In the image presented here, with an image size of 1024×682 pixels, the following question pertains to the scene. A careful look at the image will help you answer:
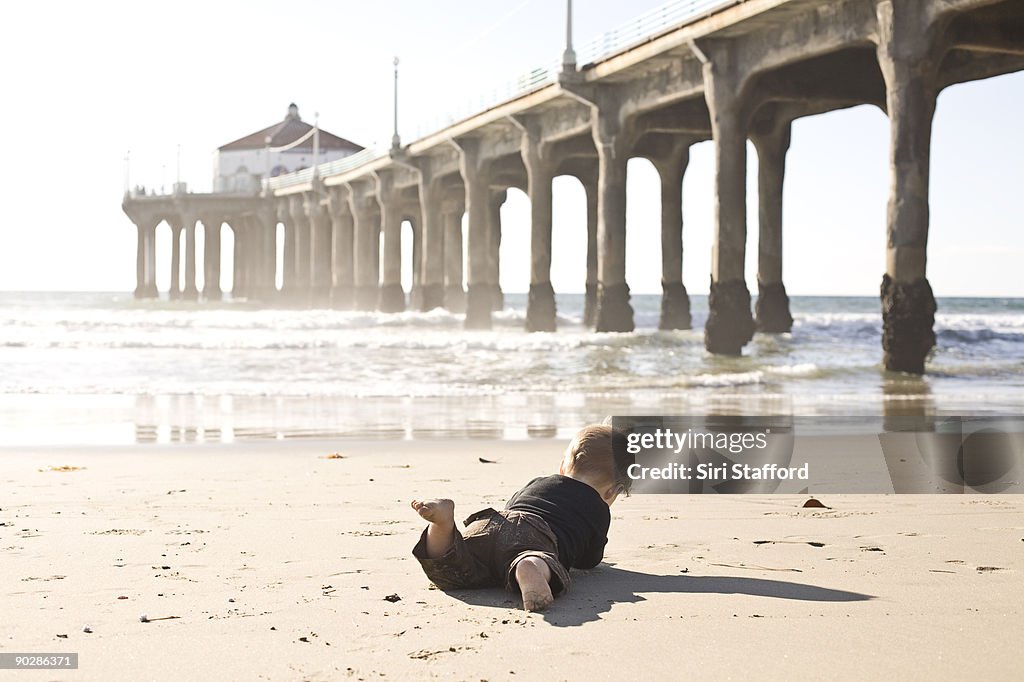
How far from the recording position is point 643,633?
337cm

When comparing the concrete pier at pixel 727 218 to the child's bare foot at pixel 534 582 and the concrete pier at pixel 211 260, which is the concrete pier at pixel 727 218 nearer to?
the child's bare foot at pixel 534 582

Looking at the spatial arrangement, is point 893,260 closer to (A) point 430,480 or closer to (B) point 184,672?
(A) point 430,480

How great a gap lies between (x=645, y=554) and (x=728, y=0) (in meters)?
18.9

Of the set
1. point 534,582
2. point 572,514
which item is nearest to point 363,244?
point 572,514

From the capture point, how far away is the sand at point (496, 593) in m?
3.10

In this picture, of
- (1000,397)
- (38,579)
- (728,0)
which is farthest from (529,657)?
(728,0)

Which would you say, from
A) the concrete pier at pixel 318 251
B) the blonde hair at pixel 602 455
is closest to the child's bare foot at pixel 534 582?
the blonde hair at pixel 602 455

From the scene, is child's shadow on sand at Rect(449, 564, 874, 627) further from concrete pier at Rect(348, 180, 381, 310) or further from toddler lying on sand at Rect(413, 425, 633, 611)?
concrete pier at Rect(348, 180, 381, 310)

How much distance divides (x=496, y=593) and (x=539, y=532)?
0.27 metres

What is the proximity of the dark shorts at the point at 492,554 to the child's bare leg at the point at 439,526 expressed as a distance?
20 millimetres

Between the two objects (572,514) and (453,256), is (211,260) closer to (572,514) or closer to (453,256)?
(453,256)

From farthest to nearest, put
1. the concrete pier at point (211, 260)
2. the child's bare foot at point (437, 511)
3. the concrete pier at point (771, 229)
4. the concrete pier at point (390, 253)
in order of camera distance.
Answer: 1. the concrete pier at point (211, 260)
2. the concrete pier at point (390, 253)
3. the concrete pier at point (771, 229)
4. the child's bare foot at point (437, 511)

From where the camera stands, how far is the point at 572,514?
14.0ft

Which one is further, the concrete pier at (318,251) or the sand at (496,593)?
the concrete pier at (318,251)
